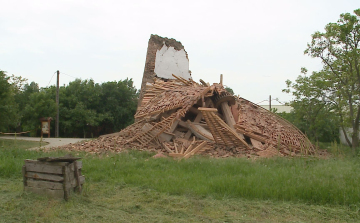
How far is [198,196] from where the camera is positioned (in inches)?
227

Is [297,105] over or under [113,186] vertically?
over

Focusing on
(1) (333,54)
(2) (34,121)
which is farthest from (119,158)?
(2) (34,121)

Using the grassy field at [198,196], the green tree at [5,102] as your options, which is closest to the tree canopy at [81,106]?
the green tree at [5,102]

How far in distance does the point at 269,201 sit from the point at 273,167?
2.62 m

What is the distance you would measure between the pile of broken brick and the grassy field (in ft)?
9.13

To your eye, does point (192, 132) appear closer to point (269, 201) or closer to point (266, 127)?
point (266, 127)

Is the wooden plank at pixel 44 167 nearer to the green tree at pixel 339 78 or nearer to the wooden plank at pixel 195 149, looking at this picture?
the wooden plank at pixel 195 149

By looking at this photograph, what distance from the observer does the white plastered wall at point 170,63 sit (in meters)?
17.4

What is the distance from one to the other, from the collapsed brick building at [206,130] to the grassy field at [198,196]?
2.78 metres

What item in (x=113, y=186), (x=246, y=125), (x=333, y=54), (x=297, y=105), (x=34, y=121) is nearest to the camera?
(x=113, y=186)

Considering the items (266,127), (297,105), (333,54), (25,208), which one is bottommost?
(25,208)

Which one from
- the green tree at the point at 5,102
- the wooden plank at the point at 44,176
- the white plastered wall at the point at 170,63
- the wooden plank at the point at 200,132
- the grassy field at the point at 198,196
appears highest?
the white plastered wall at the point at 170,63

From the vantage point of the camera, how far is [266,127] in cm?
1186

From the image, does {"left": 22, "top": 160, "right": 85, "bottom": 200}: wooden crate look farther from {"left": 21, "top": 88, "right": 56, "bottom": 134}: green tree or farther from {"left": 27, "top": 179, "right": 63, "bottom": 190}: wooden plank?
{"left": 21, "top": 88, "right": 56, "bottom": 134}: green tree
